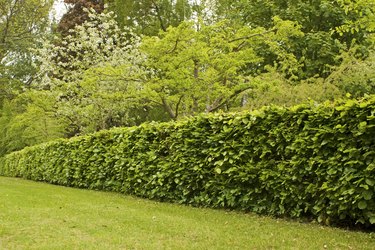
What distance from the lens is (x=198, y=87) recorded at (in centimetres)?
1143

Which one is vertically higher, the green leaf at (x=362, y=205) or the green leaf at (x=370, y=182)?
the green leaf at (x=370, y=182)

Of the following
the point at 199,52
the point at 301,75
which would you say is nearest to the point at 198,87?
the point at 199,52

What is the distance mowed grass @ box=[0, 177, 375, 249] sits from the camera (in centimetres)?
418

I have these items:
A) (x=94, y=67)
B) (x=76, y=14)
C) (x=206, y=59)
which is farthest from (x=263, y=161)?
(x=76, y=14)

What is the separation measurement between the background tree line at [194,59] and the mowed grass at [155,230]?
274cm

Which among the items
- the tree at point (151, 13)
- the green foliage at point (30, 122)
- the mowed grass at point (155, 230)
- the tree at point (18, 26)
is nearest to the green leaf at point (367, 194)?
the mowed grass at point (155, 230)

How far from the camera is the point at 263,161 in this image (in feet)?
19.7

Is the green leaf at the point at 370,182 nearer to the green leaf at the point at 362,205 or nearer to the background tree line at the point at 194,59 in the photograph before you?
the green leaf at the point at 362,205

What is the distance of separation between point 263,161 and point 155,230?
2.05 meters

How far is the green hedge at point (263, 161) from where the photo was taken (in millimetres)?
4828

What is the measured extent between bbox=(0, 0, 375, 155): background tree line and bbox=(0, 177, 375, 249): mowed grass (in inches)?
108

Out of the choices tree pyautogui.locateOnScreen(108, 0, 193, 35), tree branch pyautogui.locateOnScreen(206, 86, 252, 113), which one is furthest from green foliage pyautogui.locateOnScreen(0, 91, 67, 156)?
tree branch pyautogui.locateOnScreen(206, 86, 252, 113)

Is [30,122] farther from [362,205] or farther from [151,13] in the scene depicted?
[362,205]

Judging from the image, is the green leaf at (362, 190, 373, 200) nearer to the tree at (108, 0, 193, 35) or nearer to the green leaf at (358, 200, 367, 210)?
the green leaf at (358, 200, 367, 210)
